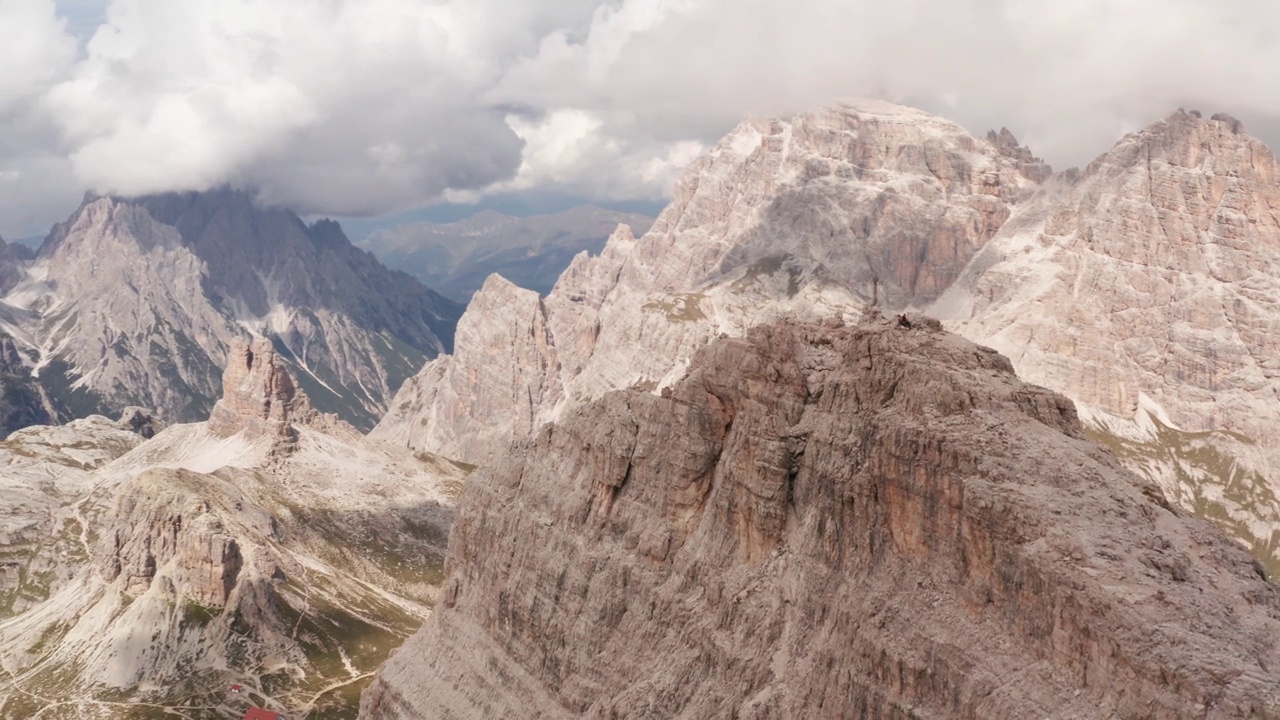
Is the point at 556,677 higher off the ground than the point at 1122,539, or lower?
lower

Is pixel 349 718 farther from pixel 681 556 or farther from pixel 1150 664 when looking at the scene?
pixel 1150 664

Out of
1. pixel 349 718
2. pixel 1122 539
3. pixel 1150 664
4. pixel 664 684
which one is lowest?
pixel 349 718

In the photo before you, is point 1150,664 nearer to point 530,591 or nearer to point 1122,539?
point 1122,539

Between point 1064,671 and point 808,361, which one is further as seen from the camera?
point 808,361

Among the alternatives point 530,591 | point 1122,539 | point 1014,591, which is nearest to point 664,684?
point 530,591

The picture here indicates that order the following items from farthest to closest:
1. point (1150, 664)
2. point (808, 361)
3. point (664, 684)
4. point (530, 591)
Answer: point (530, 591) → point (808, 361) → point (664, 684) → point (1150, 664)

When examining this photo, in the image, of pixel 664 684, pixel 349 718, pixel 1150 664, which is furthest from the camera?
pixel 349 718
